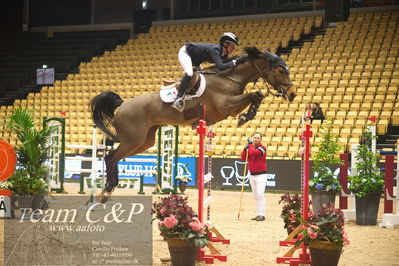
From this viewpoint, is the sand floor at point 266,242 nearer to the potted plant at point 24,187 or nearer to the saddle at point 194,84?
the potted plant at point 24,187

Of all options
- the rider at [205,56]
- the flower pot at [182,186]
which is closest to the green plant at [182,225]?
the rider at [205,56]

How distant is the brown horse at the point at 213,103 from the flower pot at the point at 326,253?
1871 mm

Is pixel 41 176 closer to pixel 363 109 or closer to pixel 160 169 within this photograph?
pixel 160 169

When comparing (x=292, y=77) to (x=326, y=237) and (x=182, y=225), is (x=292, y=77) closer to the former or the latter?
(x=326, y=237)

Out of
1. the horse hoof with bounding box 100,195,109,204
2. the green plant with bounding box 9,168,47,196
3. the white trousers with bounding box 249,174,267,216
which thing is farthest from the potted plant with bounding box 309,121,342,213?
the green plant with bounding box 9,168,47,196

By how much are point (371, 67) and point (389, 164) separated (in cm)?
814

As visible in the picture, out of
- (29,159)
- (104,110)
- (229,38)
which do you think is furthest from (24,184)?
(229,38)

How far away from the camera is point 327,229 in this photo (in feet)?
17.3

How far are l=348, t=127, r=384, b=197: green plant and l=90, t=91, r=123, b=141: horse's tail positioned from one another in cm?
346

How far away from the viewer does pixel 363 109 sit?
14719 mm

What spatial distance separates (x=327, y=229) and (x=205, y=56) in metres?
2.68

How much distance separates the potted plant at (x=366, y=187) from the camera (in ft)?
28.2

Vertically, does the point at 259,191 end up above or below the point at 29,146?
below

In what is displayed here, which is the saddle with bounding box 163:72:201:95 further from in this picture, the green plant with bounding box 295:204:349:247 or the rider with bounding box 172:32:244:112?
the green plant with bounding box 295:204:349:247
